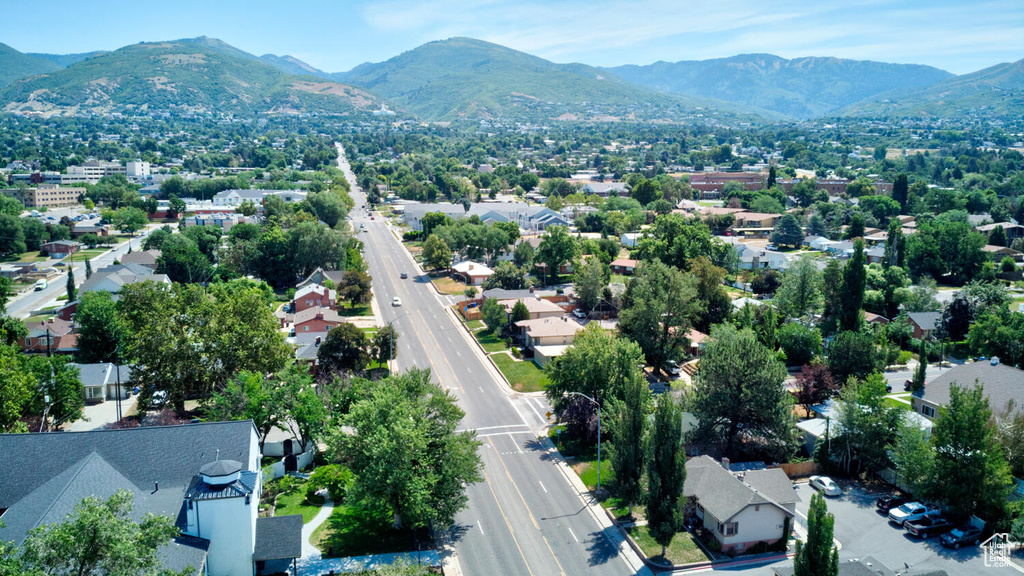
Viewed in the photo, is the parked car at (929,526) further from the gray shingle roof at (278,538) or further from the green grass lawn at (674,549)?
the gray shingle roof at (278,538)

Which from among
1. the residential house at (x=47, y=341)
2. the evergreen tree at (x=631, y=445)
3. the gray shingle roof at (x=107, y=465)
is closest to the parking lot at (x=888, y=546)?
the evergreen tree at (x=631, y=445)

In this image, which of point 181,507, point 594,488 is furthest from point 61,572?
point 594,488

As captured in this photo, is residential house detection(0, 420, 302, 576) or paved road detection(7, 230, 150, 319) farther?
paved road detection(7, 230, 150, 319)

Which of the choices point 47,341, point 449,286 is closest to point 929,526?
point 449,286

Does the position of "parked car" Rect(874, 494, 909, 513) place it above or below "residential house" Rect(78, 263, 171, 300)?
below

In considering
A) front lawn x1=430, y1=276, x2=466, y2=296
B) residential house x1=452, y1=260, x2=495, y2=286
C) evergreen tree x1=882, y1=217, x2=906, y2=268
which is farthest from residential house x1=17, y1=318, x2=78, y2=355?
evergreen tree x1=882, y1=217, x2=906, y2=268

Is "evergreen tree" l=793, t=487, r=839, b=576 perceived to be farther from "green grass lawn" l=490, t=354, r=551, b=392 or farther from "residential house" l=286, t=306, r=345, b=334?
"residential house" l=286, t=306, r=345, b=334
